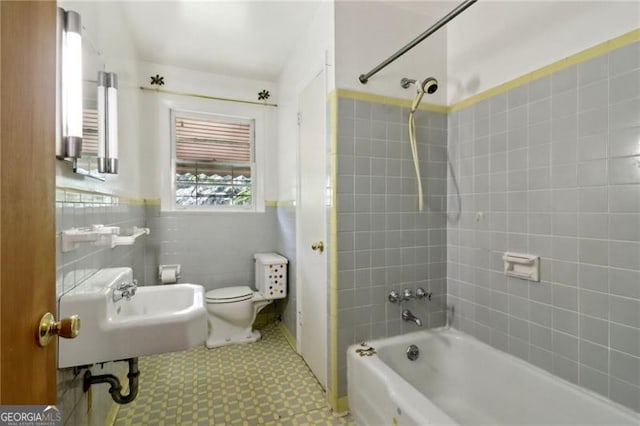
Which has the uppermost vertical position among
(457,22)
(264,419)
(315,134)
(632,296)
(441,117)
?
(457,22)

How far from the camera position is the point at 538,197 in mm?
1468

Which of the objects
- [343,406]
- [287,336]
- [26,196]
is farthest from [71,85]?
[287,336]

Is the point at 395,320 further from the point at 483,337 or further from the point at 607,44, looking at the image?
the point at 607,44

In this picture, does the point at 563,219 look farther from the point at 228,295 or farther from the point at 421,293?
the point at 228,295

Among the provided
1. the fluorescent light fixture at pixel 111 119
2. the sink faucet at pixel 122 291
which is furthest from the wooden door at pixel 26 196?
the fluorescent light fixture at pixel 111 119

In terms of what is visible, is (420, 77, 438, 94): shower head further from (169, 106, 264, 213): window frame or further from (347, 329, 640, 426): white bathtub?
(169, 106, 264, 213): window frame

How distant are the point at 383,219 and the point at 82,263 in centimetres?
150

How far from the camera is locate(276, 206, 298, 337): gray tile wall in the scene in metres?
2.48

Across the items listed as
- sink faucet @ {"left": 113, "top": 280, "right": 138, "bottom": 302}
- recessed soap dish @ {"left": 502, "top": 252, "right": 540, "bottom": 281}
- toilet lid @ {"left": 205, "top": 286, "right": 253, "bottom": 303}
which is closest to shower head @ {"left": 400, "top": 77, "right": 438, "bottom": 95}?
recessed soap dish @ {"left": 502, "top": 252, "right": 540, "bottom": 281}

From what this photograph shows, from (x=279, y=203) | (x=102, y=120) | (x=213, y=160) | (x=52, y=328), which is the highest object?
(x=213, y=160)

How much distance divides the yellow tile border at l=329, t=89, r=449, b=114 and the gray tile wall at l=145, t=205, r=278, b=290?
63.6 inches

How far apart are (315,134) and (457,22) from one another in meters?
1.18

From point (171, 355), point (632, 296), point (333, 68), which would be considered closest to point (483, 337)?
point (632, 296)

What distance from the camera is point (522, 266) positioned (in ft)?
5.01
